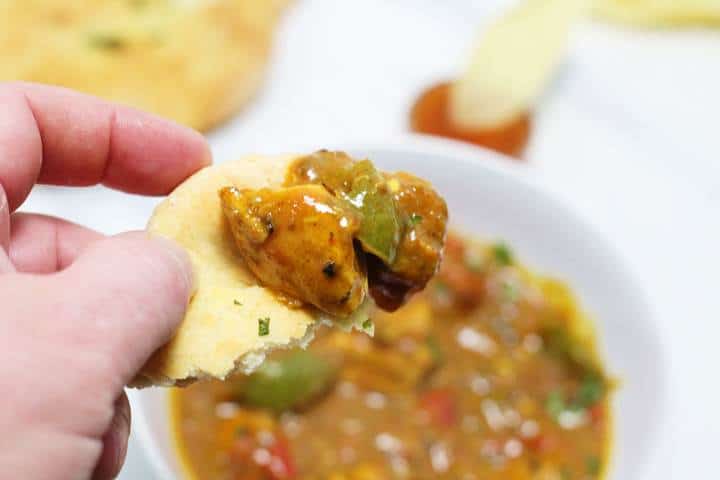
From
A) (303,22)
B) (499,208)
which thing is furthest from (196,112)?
(499,208)

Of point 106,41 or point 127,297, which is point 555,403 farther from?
point 106,41

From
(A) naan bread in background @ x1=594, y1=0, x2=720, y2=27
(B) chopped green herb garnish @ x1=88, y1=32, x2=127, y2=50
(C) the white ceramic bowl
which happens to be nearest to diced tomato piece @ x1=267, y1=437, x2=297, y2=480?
(C) the white ceramic bowl

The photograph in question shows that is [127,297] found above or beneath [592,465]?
above

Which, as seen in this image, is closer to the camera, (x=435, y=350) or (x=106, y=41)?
Result: (x=435, y=350)

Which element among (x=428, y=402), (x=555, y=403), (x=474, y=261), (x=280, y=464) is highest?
(x=474, y=261)

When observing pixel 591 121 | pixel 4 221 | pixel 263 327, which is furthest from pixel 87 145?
pixel 591 121

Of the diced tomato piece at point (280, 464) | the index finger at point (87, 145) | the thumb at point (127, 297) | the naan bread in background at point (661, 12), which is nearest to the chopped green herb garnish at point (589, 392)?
the diced tomato piece at point (280, 464)

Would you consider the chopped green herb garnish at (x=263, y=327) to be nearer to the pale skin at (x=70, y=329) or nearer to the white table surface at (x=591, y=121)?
the pale skin at (x=70, y=329)
